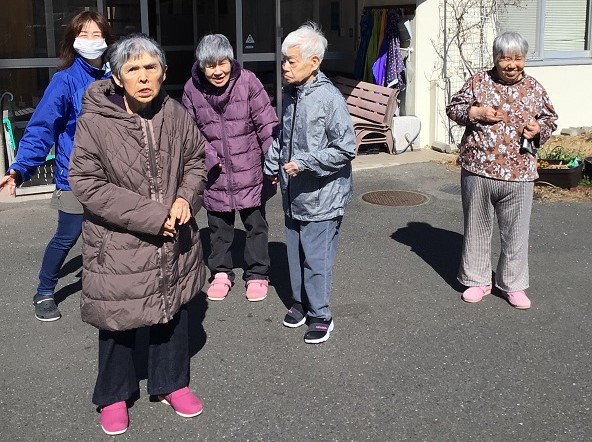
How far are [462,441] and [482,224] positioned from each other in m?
1.82

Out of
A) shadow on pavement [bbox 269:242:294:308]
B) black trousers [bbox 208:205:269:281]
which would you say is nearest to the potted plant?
shadow on pavement [bbox 269:242:294:308]

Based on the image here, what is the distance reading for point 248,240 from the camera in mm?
5055

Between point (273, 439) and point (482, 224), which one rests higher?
point (482, 224)

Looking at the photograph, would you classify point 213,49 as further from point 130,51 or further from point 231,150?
point 130,51

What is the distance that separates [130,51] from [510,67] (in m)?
2.30

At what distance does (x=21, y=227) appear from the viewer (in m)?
6.70

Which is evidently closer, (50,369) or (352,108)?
(50,369)

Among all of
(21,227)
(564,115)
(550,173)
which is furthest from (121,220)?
(564,115)

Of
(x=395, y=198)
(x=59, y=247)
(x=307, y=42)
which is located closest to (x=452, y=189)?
(x=395, y=198)

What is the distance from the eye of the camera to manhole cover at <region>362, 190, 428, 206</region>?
7.38 meters

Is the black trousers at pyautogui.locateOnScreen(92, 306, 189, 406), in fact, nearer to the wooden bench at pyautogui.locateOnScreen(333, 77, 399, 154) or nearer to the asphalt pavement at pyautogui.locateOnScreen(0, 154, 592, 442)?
the asphalt pavement at pyautogui.locateOnScreen(0, 154, 592, 442)

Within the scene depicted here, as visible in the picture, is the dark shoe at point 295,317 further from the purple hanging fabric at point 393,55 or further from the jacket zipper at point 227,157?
the purple hanging fabric at point 393,55

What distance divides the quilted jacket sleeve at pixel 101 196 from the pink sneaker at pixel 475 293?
2378 millimetres

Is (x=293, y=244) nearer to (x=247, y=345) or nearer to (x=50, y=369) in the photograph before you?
(x=247, y=345)
